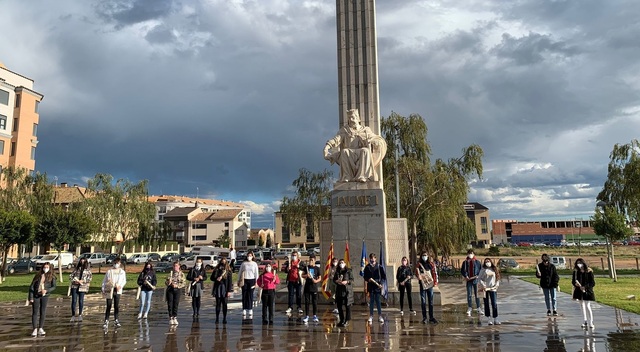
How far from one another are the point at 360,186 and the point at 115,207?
107ft

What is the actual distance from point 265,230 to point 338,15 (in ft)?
Answer: 335

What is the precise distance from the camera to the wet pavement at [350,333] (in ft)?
31.1

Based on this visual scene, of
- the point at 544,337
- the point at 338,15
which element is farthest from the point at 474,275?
the point at 338,15

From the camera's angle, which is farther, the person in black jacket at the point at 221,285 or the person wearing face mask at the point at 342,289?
the person in black jacket at the point at 221,285

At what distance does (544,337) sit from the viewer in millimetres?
10078

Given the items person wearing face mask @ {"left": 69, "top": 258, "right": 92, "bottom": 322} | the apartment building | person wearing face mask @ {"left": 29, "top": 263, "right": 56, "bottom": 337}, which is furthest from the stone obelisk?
the apartment building

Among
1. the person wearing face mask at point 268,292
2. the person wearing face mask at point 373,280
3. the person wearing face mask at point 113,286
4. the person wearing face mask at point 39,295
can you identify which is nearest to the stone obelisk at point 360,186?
the person wearing face mask at point 373,280

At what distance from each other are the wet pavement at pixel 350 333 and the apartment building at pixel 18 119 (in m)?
45.3

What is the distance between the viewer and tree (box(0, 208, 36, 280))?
30.0 m

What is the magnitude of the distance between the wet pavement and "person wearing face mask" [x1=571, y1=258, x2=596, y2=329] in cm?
32

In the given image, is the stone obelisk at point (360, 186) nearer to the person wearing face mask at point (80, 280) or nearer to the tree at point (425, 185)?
the person wearing face mask at point (80, 280)

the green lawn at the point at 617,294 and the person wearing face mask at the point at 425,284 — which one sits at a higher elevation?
the person wearing face mask at the point at 425,284

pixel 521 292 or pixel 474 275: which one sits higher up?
pixel 474 275

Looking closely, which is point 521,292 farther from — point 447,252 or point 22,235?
point 22,235
